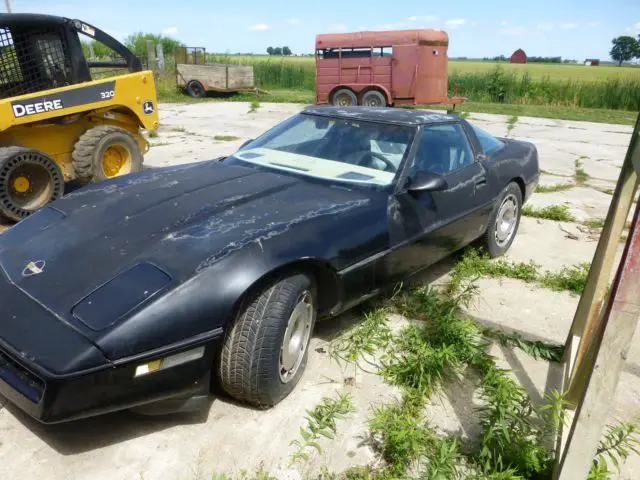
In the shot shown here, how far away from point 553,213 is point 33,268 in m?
5.11

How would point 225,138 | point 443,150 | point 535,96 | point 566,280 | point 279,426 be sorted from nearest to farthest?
1. point 279,426
2. point 443,150
3. point 566,280
4. point 225,138
5. point 535,96

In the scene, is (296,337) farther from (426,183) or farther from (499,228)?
(499,228)

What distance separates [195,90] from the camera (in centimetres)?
1961

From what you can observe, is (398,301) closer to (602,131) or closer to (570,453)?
(570,453)

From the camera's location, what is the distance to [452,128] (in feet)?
12.3

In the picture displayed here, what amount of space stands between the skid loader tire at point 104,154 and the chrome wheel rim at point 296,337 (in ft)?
12.2

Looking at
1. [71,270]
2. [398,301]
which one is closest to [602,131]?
[398,301]

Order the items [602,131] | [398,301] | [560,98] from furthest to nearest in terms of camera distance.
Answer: [560,98]
[602,131]
[398,301]

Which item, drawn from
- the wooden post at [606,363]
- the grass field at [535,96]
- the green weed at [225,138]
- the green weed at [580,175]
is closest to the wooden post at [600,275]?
the wooden post at [606,363]

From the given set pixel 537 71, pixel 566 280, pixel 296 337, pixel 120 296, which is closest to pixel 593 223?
pixel 566 280

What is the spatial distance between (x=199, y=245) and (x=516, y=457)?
1602 mm

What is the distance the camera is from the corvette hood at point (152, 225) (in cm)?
208

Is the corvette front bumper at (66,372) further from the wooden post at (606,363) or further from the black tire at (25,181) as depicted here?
the black tire at (25,181)

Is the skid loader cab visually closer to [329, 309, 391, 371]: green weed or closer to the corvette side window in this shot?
[329, 309, 391, 371]: green weed
